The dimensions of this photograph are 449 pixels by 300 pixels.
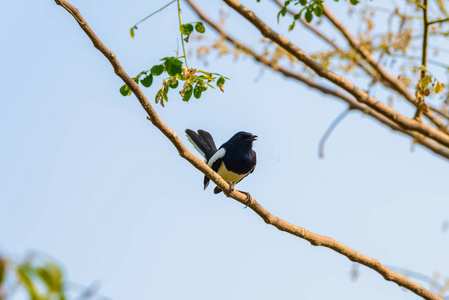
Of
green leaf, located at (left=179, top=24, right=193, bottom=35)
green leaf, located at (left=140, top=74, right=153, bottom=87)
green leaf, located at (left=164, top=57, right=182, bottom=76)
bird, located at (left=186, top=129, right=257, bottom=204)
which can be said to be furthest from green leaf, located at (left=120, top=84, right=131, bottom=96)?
bird, located at (left=186, top=129, right=257, bottom=204)

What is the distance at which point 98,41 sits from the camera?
10.9 feet

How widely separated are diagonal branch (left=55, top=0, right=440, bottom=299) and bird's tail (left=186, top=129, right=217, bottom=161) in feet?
10.8

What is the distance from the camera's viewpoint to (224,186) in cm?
465

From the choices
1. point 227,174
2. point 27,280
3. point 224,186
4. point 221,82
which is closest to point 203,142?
point 227,174

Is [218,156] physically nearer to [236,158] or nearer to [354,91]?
[236,158]

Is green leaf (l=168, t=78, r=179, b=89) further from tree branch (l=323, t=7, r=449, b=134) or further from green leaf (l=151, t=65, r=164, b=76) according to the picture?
tree branch (l=323, t=7, r=449, b=134)

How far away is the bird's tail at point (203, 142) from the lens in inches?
320

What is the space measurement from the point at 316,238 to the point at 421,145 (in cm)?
120

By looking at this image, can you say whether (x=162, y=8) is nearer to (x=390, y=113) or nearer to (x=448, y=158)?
(x=390, y=113)

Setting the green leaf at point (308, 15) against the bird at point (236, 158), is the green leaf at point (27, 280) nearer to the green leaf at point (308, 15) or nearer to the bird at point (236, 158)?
the green leaf at point (308, 15)

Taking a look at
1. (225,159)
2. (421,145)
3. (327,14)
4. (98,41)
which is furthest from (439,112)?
(225,159)

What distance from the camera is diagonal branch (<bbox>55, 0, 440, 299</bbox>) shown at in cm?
334

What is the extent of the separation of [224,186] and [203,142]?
3646mm

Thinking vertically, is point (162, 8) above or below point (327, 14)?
below
